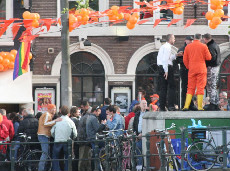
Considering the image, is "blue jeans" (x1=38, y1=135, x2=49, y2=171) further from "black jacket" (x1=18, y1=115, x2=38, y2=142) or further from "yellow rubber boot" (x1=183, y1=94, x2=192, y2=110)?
"yellow rubber boot" (x1=183, y1=94, x2=192, y2=110)

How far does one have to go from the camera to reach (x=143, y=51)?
3009 cm

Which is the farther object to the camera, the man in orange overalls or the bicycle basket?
the man in orange overalls

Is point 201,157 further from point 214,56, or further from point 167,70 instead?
point 167,70

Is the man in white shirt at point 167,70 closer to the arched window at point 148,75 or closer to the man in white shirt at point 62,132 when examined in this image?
the man in white shirt at point 62,132

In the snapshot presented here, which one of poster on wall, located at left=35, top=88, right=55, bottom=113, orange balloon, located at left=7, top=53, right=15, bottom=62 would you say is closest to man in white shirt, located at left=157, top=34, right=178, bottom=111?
orange balloon, located at left=7, top=53, right=15, bottom=62

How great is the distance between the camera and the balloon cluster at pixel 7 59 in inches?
1075

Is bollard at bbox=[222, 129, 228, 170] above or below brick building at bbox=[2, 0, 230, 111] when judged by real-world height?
below

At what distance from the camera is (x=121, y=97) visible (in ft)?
Result: 97.5

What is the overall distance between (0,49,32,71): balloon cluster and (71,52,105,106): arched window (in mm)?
2805

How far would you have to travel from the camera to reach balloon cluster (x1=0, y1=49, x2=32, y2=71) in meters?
27.3

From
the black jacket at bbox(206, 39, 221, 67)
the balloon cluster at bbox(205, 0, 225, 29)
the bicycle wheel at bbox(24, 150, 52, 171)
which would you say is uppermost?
the balloon cluster at bbox(205, 0, 225, 29)

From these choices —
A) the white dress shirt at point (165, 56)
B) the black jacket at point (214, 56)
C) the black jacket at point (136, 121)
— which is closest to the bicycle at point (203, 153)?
the black jacket at point (214, 56)

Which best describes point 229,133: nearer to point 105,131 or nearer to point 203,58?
point 203,58

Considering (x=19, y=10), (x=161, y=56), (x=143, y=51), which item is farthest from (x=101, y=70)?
(x=161, y=56)
